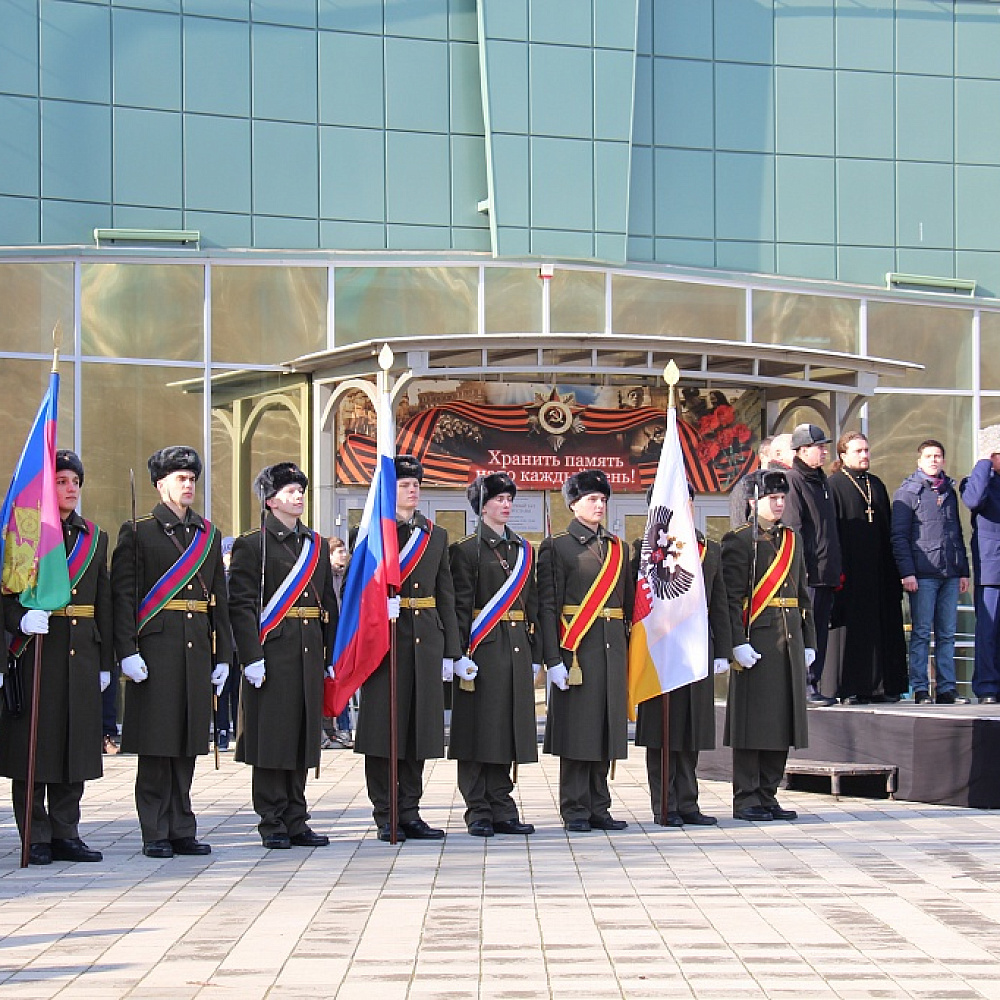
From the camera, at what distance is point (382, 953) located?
246 inches

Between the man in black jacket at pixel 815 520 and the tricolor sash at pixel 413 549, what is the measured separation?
296cm

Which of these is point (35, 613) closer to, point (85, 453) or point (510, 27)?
point (85, 453)

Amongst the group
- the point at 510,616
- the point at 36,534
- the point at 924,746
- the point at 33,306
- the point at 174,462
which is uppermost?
the point at 33,306

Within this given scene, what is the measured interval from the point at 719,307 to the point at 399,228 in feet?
11.6

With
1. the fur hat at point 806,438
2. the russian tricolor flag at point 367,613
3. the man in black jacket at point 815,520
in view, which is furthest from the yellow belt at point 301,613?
the fur hat at point 806,438

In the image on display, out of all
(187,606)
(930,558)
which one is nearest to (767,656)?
(930,558)

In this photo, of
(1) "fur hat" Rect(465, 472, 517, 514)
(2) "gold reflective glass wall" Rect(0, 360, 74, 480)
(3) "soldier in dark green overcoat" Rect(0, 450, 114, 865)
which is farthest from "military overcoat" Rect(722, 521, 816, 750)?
(2) "gold reflective glass wall" Rect(0, 360, 74, 480)

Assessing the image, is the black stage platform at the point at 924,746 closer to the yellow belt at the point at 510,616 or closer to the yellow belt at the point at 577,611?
the yellow belt at the point at 577,611

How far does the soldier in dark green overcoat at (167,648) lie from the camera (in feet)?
28.6

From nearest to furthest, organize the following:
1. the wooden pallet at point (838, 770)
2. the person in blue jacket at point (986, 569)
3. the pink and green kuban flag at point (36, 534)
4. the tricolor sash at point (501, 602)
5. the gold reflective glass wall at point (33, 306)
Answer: the pink and green kuban flag at point (36, 534) < the tricolor sash at point (501, 602) < the wooden pallet at point (838, 770) < the person in blue jacket at point (986, 569) < the gold reflective glass wall at point (33, 306)

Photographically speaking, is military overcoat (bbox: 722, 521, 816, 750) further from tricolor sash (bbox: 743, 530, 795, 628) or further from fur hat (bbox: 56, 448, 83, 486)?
fur hat (bbox: 56, 448, 83, 486)

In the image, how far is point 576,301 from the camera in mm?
19344

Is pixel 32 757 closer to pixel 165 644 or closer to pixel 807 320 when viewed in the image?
pixel 165 644

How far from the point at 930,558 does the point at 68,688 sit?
6.18 metres
